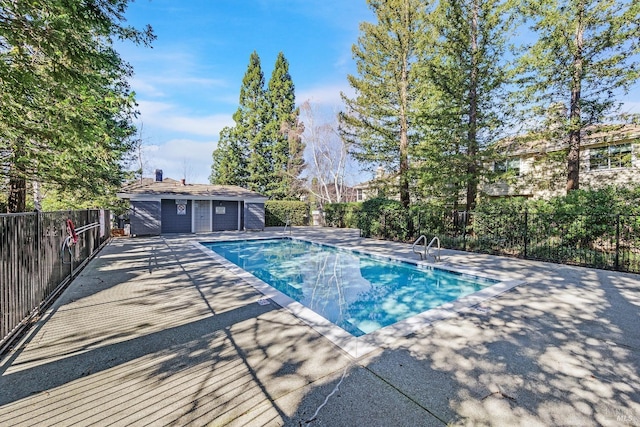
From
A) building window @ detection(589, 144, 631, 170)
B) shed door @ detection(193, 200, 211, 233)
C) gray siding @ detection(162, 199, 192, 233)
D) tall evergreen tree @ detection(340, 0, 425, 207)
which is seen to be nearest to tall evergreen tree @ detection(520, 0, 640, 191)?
building window @ detection(589, 144, 631, 170)

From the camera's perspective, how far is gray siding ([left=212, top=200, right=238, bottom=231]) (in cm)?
1853

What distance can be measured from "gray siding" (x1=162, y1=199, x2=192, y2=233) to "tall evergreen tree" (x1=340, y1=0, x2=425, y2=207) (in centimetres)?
1104

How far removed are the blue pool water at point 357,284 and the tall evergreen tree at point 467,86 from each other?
576 centimetres

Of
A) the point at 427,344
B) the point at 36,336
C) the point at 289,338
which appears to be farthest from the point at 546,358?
the point at 36,336

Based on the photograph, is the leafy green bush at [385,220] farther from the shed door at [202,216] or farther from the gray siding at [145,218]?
Answer: the gray siding at [145,218]

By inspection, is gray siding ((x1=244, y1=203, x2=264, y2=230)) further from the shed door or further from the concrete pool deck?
the concrete pool deck

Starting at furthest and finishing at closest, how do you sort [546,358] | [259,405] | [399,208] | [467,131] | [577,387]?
[399,208], [467,131], [546,358], [577,387], [259,405]

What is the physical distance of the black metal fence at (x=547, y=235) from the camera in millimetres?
7523

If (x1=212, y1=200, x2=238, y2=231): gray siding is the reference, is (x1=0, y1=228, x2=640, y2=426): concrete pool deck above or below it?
below

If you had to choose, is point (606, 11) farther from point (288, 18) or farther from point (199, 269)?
point (199, 269)

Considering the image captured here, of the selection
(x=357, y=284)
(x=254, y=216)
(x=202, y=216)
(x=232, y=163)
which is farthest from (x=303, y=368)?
(x=232, y=163)

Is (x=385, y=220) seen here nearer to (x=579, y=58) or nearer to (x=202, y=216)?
(x=579, y=58)

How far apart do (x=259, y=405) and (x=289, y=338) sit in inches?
45.7

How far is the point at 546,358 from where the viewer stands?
305cm
